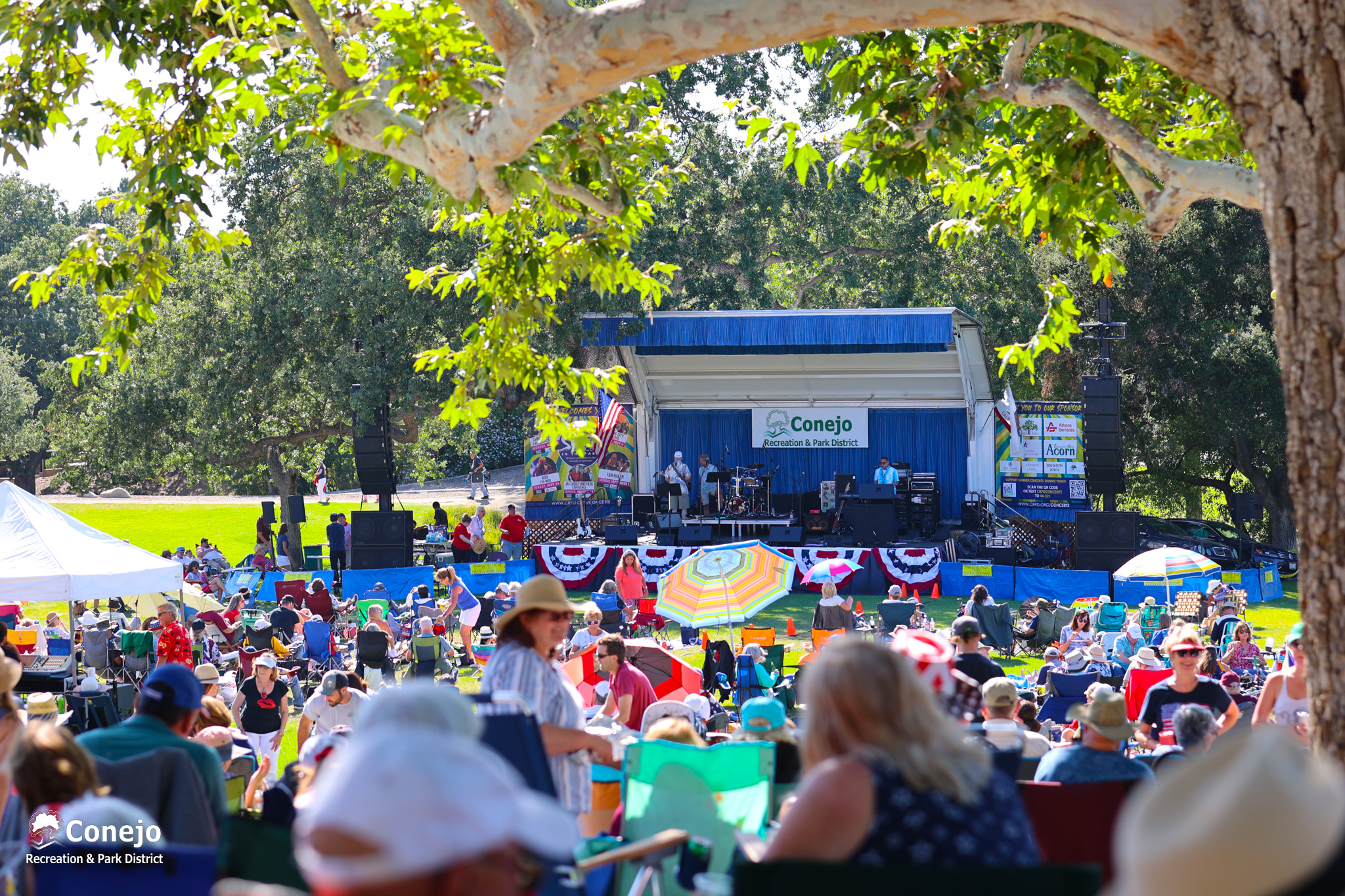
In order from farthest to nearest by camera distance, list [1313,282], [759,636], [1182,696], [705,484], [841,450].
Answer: [841,450] → [705,484] → [759,636] → [1182,696] → [1313,282]

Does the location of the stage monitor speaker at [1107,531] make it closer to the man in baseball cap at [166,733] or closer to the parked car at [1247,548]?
the parked car at [1247,548]

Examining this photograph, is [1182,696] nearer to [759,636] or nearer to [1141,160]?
[1141,160]

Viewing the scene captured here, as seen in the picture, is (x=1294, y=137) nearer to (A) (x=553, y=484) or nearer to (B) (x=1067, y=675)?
(B) (x=1067, y=675)

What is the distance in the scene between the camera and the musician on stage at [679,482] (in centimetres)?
2130

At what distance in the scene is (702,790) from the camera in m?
3.63

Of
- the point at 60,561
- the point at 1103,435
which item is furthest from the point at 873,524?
the point at 60,561

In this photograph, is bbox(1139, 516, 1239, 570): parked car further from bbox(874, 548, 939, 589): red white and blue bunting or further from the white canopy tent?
the white canopy tent

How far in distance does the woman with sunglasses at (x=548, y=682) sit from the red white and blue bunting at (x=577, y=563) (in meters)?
15.4

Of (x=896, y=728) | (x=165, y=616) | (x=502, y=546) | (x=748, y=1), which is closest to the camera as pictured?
(x=896, y=728)

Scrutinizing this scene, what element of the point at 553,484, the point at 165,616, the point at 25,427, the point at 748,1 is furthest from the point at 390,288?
the point at 25,427

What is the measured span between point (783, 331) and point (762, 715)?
52.3 feet

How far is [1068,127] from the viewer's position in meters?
6.00

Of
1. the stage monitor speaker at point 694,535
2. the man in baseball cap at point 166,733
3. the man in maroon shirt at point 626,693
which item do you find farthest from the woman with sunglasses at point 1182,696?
the stage monitor speaker at point 694,535

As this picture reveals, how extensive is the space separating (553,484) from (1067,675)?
13773 millimetres
